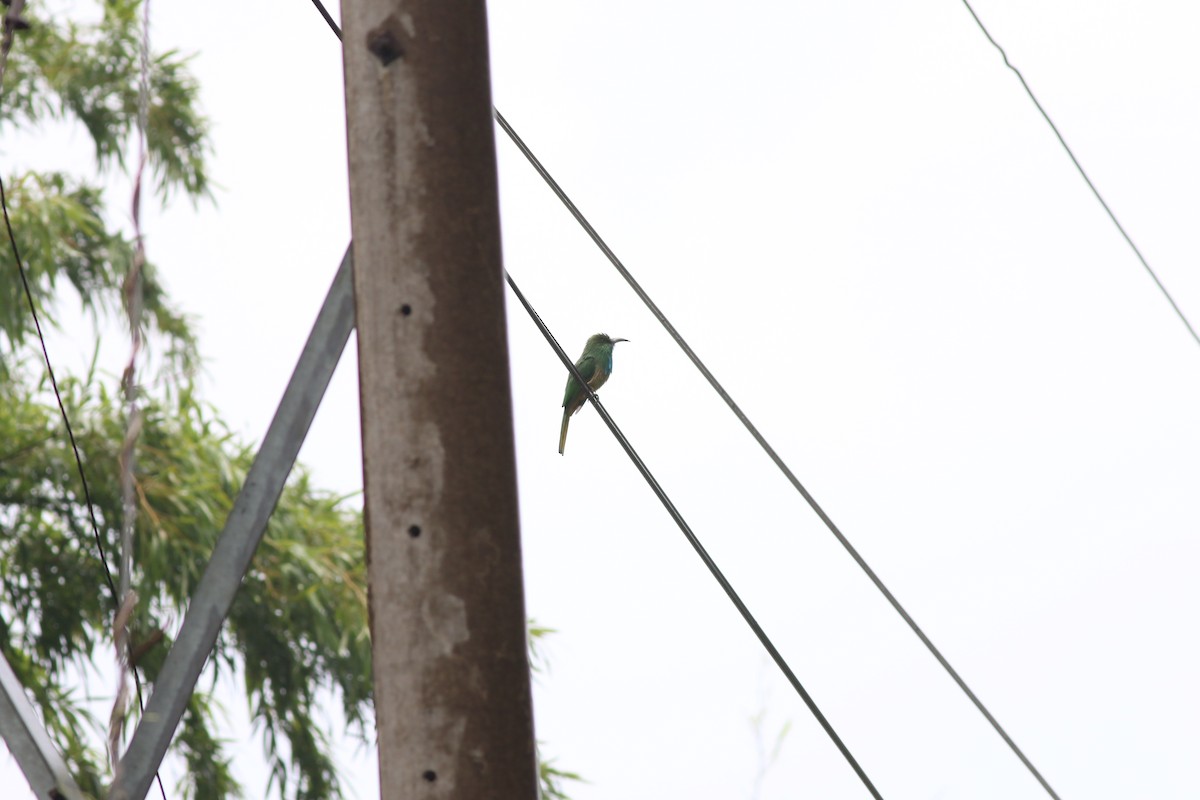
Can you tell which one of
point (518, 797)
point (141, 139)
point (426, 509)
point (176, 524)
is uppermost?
point (176, 524)

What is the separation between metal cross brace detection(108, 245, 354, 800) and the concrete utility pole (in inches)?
12.1

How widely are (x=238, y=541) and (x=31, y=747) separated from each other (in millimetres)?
447

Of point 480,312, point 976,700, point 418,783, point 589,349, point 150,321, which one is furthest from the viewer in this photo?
point 150,321

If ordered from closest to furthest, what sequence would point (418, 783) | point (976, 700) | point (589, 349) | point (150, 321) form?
point (418, 783) → point (976, 700) → point (589, 349) → point (150, 321)

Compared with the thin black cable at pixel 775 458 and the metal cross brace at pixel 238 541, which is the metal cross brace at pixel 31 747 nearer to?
the metal cross brace at pixel 238 541

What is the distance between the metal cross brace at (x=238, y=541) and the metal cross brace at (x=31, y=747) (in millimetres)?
110

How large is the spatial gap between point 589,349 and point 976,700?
9.17ft

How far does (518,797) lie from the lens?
166cm

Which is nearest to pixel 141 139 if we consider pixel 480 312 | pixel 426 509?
pixel 480 312

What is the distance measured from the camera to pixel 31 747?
212cm

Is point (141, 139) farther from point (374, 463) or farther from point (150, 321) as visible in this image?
point (150, 321)

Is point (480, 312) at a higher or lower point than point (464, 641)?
higher

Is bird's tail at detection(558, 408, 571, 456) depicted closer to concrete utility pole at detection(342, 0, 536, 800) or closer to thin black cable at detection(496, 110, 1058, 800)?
thin black cable at detection(496, 110, 1058, 800)

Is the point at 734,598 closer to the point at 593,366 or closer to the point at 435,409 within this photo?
the point at 435,409
